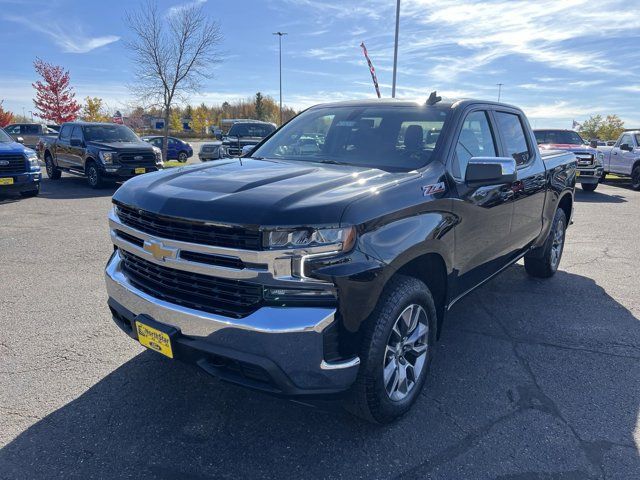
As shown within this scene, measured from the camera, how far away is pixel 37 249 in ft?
21.4

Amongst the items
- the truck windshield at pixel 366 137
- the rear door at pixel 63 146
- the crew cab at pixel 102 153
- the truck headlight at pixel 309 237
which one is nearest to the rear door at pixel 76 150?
the crew cab at pixel 102 153

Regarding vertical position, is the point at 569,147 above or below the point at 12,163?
above

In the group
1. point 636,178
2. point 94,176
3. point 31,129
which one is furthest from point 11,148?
point 636,178

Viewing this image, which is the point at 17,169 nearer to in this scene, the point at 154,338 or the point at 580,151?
the point at 154,338

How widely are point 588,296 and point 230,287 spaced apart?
4332mm

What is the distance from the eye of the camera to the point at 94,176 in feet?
42.9

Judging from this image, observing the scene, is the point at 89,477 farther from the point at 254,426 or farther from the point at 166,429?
the point at 254,426

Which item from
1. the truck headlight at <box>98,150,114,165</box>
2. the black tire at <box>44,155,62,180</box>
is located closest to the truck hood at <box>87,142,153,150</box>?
the truck headlight at <box>98,150,114,165</box>

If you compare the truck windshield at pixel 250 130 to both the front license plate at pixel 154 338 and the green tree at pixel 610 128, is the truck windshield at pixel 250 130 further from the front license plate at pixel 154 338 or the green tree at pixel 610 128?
the green tree at pixel 610 128

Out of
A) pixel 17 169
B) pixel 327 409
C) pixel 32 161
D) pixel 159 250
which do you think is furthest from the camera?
pixel 32 161

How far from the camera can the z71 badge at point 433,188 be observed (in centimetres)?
282

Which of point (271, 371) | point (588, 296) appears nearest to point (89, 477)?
point (271, 371)

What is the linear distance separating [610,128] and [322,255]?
214 ft

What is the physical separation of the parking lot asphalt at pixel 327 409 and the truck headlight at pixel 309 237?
803 millimetres
